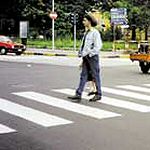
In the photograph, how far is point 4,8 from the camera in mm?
61938

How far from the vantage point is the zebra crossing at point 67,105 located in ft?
32.0

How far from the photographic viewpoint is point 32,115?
1016 cm

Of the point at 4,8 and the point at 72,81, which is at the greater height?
the point at 4,8

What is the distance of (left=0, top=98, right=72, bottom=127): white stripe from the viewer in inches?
373

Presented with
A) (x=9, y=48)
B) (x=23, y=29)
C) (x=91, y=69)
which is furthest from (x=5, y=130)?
(x=23, y=29)

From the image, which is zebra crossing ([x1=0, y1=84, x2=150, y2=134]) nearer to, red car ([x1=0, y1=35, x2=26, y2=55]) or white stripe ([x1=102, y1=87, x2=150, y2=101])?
white stripe ([x1=102, y1=87, x2=150, y2=101])

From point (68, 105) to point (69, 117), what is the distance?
4.79 ft

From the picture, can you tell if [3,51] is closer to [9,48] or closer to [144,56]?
[9,48]

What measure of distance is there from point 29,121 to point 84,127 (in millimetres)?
1075

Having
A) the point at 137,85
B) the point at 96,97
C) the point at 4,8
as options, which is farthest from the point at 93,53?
the point at 4,8

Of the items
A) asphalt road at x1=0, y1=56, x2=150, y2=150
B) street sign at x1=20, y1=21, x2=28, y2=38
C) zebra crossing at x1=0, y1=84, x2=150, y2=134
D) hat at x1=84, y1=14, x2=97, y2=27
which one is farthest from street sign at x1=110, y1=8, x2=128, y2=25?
hat at x1=84, y1=14, x2=97, y2=27

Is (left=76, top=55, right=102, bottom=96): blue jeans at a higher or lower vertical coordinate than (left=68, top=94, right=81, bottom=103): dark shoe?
higher

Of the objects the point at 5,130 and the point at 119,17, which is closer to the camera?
the point at 5,130

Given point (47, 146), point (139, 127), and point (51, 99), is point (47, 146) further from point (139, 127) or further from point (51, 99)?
point (51, 99)
